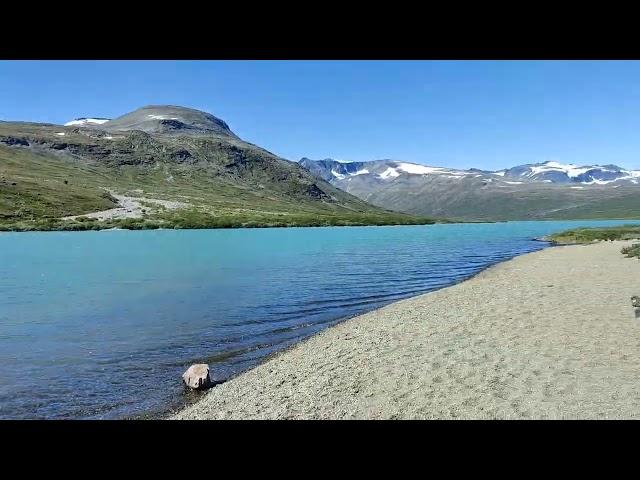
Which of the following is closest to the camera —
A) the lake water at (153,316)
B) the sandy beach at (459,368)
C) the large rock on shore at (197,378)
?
the sandy beach at (459,368)

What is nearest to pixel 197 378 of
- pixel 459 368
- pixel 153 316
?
pixel 459 368

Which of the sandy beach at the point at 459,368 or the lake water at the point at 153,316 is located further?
the lake water at the point at 153,316

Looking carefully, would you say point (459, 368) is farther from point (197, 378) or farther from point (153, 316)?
point (153, 316)

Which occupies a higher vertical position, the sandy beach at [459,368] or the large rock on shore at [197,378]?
the sandy beach at [459,368]

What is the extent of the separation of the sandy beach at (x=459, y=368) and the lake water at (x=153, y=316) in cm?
281

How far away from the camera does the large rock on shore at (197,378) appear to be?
1603 cm

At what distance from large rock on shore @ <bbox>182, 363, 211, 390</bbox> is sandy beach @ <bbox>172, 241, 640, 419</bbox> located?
0.53 m

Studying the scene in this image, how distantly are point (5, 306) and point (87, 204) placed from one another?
511 ft

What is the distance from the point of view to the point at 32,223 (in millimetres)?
130875

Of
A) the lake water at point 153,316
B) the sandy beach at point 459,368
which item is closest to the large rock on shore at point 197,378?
the lake water at point 153,316

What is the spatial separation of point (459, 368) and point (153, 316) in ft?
67.8

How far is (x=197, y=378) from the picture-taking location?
16.1 meters

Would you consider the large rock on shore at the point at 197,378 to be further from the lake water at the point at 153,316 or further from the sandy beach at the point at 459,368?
the sandy beach at the point at 459,368
